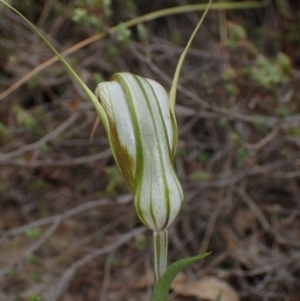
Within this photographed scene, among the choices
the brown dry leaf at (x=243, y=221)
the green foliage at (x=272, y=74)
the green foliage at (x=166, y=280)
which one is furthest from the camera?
the brown dry leaf at (x=243, y=221)

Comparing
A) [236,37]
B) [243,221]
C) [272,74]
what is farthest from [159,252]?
[243,221]

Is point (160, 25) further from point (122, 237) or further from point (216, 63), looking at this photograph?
point (122, 237)

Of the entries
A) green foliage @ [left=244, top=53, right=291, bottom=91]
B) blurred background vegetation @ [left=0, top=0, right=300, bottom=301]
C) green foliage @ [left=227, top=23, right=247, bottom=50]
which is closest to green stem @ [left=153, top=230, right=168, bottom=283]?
blurred background vegetation @ [left=0, top=0, right=300, bottom=301]

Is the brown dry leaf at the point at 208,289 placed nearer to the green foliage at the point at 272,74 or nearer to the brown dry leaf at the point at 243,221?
the brown dry leaf at the point at 243,221

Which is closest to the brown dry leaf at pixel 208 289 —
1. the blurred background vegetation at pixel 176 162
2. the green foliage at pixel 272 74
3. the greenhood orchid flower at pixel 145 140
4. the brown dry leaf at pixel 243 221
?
the blurred background vegetation at pixel 176 162

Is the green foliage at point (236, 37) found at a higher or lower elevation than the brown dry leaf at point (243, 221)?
higher

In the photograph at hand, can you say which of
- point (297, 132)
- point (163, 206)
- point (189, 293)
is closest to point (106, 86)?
point (163, 206)
